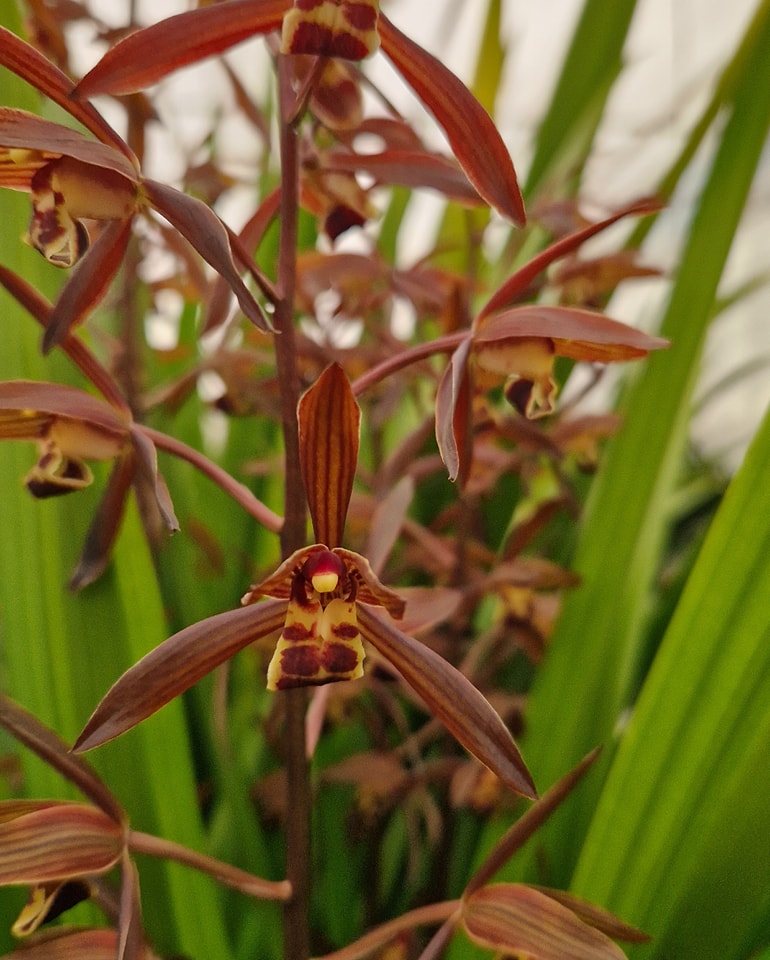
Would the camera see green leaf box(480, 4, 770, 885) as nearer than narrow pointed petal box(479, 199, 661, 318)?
No

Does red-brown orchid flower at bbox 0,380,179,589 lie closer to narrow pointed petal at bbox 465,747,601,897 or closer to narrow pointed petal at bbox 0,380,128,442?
narrow pointed petal at bbox 0,380,128,442

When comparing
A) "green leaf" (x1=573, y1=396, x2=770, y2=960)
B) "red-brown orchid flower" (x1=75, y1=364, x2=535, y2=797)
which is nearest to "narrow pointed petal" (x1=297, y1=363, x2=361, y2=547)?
"red-brown orchid flower" (x1=75, y1=364, x2=535, y2=797)

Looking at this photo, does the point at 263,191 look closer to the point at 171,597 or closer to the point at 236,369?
the point at 236,369

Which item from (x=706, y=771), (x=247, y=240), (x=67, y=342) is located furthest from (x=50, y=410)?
(x=706, y=771)

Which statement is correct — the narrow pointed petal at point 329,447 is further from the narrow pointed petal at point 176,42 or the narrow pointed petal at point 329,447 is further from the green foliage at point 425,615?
the narrow pointed petal at point 176,42

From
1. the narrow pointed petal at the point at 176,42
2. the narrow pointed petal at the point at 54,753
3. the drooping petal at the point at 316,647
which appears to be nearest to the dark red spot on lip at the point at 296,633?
the drooping petal at the point at 316,647

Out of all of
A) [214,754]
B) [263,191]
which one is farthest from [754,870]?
[263,191]
